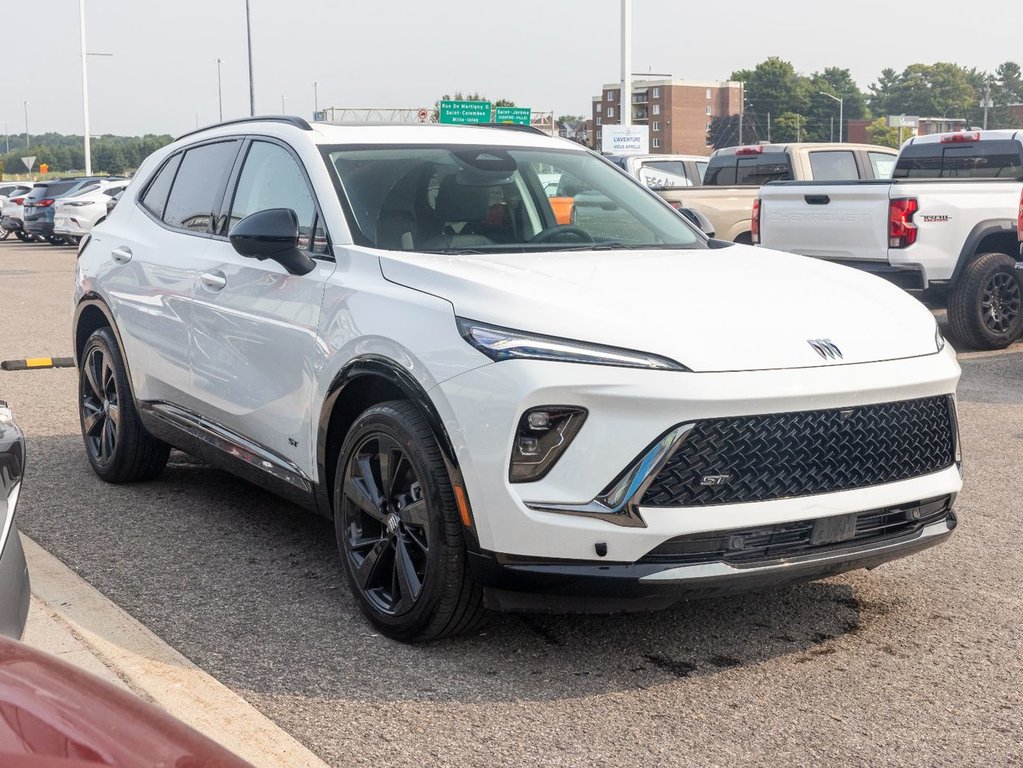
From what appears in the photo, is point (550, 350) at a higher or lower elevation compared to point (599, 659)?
Result: higher

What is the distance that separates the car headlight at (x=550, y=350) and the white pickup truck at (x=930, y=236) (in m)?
7.91

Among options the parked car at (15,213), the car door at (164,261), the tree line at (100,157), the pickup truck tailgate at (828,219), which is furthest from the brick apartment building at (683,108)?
the car door at (164,261)

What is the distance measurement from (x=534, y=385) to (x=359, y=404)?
3.41 ft

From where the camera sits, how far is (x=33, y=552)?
528 centimetres

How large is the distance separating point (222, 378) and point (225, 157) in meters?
1.15

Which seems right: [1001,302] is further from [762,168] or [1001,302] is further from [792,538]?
[792,538]

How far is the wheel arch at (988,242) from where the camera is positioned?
11.3 m

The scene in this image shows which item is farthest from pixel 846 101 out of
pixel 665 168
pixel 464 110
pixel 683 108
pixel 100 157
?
pixel 665 168

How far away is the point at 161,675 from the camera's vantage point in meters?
3.90

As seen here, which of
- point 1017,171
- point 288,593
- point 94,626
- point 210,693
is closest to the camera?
point 210,693

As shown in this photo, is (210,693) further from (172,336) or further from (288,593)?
(172,336)

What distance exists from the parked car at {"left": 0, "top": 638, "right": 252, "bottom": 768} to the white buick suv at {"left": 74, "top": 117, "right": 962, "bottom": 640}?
1.97 metres

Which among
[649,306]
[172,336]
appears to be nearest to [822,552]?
[649,306]

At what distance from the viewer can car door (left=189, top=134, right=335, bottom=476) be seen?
4.71 metres
